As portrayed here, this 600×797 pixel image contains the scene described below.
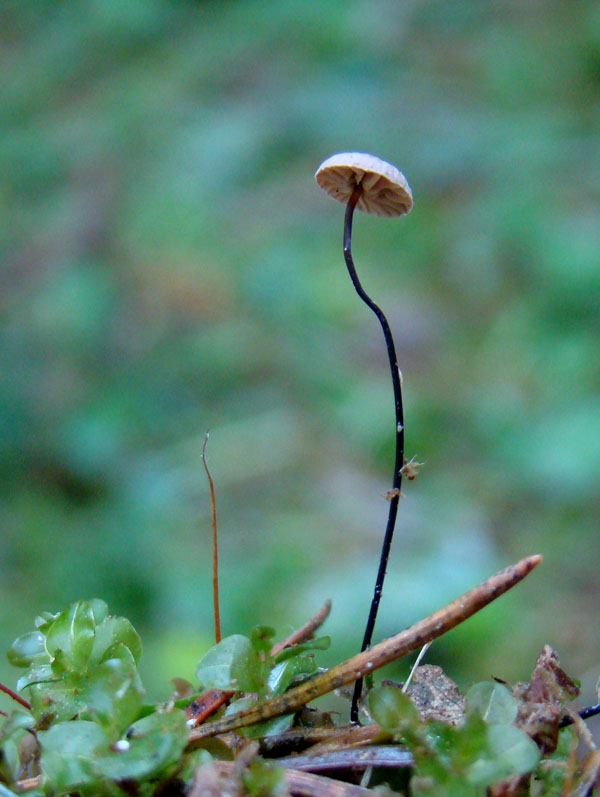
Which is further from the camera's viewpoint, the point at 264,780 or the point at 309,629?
the point at 309,629

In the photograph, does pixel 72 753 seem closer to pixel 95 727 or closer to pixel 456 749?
→ pixel 95 727

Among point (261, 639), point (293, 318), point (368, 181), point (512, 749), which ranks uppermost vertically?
point (293, 318)

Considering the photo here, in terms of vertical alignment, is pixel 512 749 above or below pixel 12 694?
below

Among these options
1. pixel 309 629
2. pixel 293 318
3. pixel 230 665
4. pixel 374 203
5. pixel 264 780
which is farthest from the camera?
pixel 293 318

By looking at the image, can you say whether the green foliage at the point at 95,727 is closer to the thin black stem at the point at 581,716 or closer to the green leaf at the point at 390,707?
the green leaf at the point at 390,707

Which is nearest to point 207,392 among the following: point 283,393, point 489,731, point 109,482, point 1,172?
point 283,393

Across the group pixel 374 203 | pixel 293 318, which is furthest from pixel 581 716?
pixel 293 318

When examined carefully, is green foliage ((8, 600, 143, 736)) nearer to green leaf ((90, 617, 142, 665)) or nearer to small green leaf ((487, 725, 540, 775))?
green leaf ((90, 617, 142, 665))
